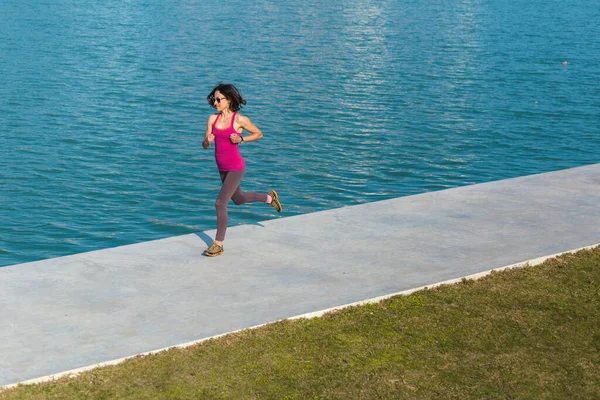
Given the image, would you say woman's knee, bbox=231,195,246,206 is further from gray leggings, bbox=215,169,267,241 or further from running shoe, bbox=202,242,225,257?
running shoe, bbox=202,242,225,257

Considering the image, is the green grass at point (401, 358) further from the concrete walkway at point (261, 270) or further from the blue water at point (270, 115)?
the blue water at point (270, 115)

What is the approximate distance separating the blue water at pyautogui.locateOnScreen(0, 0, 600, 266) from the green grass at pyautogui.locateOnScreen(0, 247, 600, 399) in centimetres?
620

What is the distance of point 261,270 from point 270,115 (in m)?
14.0

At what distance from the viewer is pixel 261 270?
9.17m

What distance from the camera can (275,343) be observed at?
739cm

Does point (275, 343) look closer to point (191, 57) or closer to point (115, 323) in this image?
point (115, 323)

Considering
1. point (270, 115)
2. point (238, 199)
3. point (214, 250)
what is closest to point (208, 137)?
point (238, 199)

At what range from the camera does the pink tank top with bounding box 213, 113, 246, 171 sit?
941cm

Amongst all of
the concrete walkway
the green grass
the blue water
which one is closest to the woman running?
the concrete walkway

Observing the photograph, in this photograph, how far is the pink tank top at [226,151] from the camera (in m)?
9.41

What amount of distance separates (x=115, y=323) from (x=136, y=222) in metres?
6.60

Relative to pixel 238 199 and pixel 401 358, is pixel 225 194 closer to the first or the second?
pixel 238 199

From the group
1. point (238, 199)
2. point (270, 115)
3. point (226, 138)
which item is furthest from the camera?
point (270, 115)

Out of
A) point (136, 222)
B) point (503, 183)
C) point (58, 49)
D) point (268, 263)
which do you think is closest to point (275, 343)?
point (268, 263)
